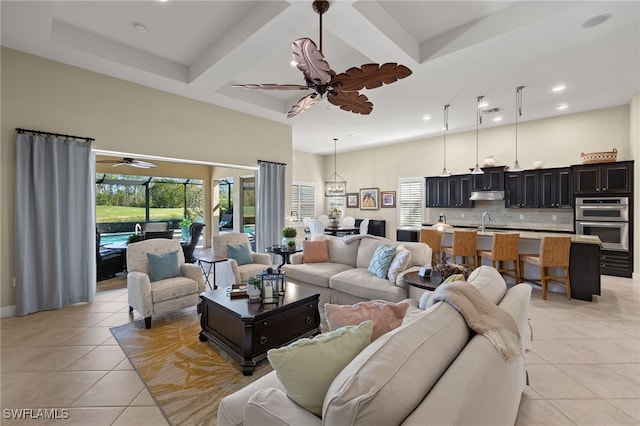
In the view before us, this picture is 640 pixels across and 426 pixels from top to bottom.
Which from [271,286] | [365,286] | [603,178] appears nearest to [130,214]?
[271,286]

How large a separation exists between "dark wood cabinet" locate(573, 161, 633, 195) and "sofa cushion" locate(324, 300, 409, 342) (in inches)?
247

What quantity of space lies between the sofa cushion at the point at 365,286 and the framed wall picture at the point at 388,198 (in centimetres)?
531

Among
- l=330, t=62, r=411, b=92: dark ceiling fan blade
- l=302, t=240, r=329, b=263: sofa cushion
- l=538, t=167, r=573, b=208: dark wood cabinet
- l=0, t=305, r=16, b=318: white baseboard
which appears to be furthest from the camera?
l=538, t=167, r=573, b=208: dark wood cabinet

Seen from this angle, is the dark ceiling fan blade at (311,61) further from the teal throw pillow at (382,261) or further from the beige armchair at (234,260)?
the beige armchair at (234,260)

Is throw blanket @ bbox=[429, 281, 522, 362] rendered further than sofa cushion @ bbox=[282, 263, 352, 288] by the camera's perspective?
No

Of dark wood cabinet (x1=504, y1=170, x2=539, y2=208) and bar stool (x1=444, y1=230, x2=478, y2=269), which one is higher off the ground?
dark wood cabinet (x1=504, y1=170, x2=539, y2=208)

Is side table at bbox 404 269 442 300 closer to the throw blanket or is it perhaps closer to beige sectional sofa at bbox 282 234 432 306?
beige sectional sofa at bbox 282 234 432 306

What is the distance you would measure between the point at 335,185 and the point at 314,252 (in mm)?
5531

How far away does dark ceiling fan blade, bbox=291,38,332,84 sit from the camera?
2080 mm

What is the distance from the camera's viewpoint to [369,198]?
31.1 ft

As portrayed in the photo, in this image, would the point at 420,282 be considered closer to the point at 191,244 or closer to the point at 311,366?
the point at 311,366

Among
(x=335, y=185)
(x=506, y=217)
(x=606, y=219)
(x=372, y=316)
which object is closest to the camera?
(x=372, y=316)

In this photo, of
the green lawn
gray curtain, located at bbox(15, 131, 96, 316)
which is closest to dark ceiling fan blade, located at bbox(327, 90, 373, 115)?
gray curtain, located at bbox(15, 131, 96, 316)

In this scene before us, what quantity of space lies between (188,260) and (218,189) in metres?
4.45
